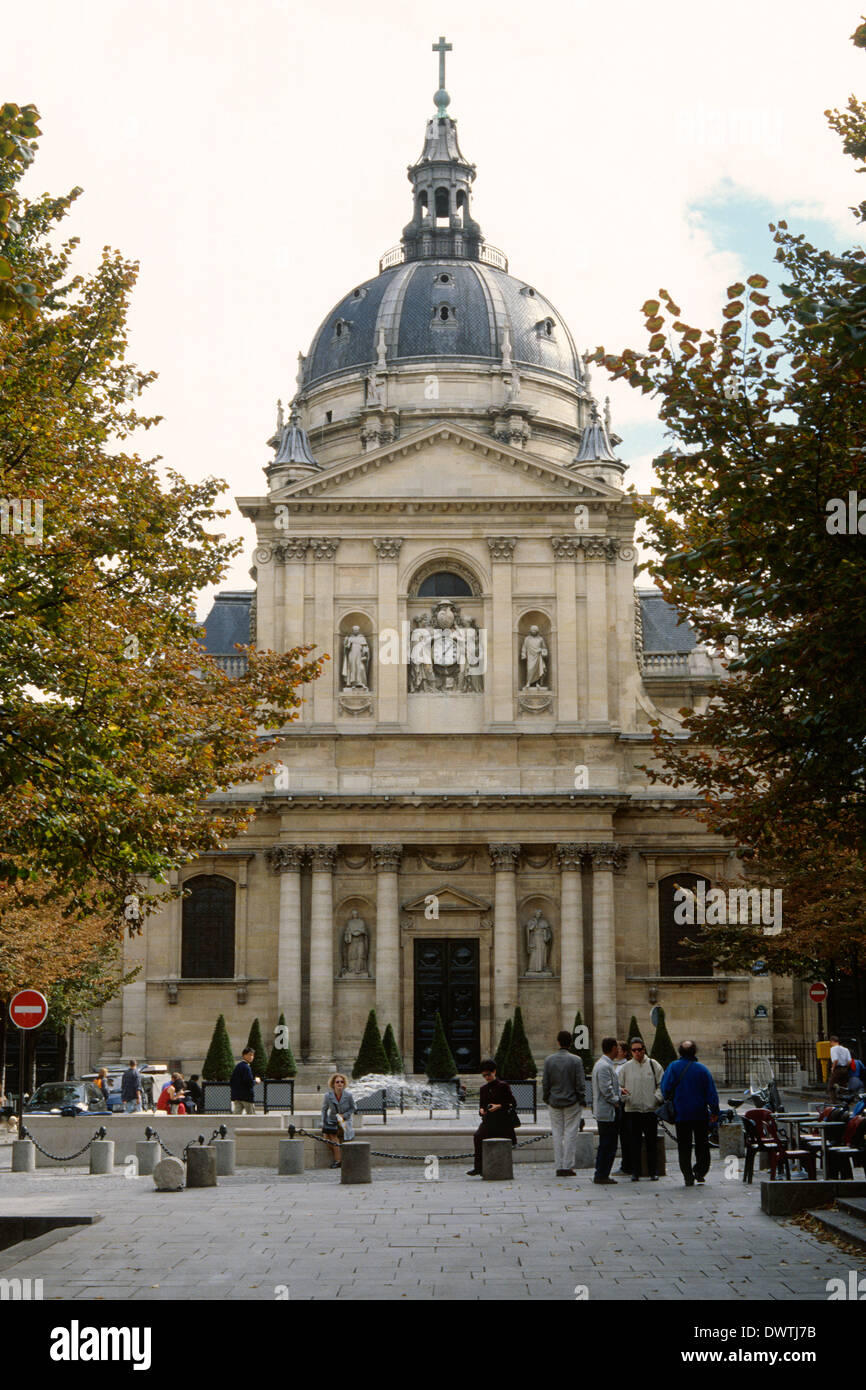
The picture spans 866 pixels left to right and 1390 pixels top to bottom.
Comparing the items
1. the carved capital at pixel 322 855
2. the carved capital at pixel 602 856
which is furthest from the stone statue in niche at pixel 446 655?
the carved capital at pixel 602 856

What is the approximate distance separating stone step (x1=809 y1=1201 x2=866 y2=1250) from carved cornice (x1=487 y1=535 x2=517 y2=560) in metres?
34.4

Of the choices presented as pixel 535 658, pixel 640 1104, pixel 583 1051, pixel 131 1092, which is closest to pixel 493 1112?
pixel 640 1104

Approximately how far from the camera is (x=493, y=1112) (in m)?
23.5

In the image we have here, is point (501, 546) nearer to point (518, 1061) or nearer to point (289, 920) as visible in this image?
point (289, 920)

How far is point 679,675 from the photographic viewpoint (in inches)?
2178

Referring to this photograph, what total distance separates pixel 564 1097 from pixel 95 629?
29.3ft

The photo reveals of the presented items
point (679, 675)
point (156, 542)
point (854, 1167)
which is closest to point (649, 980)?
point (679, 675)

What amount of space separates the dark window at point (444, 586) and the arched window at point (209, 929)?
1049cm

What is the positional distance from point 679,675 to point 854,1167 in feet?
110

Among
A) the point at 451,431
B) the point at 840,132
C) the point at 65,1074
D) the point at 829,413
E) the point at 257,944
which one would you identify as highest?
the point at 451,431

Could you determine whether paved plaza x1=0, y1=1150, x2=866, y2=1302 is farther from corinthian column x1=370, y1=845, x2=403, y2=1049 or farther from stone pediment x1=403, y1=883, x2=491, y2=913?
stone pediment x1=403, y1=883, x2=491, y2=913

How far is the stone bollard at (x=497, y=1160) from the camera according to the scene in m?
23.0

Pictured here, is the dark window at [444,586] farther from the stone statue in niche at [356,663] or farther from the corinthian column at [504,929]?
the corinthian column at [504,929]
